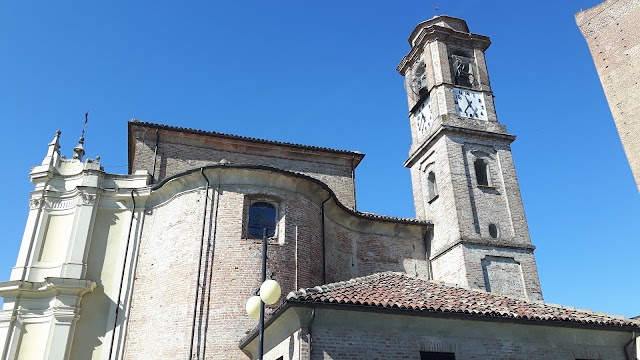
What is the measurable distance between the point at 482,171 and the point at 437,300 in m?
10.5

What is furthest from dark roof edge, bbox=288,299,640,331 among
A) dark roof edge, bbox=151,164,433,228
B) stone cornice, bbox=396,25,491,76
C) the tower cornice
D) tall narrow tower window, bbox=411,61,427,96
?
stone cornice, bbox=396,25,491,76

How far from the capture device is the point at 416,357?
9617 millimetres

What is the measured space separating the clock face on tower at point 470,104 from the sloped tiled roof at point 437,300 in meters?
10.2

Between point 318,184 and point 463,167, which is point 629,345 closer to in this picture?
point 318,184

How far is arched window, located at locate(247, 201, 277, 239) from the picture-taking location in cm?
1477

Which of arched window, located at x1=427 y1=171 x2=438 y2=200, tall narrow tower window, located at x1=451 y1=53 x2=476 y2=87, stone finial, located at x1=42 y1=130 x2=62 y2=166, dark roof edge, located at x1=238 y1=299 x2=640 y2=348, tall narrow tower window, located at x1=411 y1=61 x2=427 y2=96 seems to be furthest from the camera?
tall narrow tower window, located at x1=411 y1=61 x2=427 y2=96

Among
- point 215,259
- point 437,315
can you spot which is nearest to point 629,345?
point 437,315

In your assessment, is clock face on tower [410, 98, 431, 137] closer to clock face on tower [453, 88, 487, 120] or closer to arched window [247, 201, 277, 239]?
clock face on tower [453, 88, 487, 120]

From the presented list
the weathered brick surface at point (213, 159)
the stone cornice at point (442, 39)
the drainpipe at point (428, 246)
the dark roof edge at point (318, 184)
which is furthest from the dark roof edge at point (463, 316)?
the stone cornice at point (442, 39)

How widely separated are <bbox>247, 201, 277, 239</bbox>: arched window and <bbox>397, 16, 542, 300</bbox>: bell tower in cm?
642

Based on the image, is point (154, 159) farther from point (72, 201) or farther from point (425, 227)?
point (425, 227)

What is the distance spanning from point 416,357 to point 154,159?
11992 mm

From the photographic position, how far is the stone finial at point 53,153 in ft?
57.0

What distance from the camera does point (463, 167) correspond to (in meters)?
19.2
